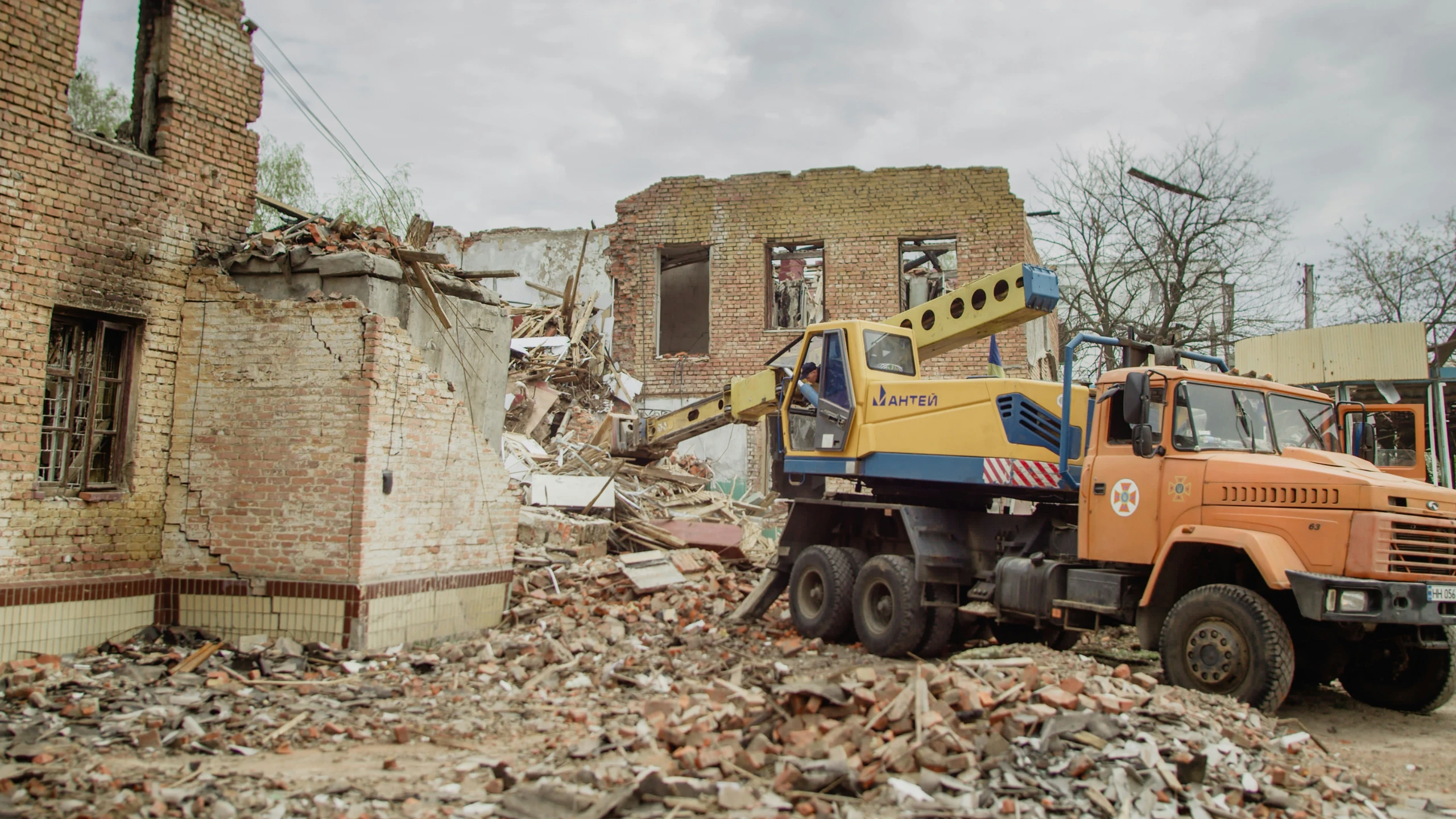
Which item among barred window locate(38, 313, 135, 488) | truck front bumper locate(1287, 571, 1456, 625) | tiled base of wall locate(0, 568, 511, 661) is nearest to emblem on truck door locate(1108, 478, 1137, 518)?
truck front bumper locate(1287, 571, 1456, 625)

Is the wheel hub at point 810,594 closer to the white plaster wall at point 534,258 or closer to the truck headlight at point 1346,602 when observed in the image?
the truck headlight at point 1346,602

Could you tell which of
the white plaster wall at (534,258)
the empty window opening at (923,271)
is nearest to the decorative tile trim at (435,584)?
the empty window opening at (923,271)

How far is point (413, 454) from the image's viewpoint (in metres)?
9.55

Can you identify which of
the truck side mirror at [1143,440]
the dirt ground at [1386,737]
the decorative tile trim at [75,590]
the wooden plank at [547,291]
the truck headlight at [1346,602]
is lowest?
the dirt ground at [1386,737]

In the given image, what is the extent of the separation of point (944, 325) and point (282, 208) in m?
6.68

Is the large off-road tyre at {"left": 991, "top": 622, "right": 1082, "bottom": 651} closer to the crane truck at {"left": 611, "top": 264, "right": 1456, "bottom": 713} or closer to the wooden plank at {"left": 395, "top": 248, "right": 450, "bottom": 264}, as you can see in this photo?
the crane truck at {"left": 611, "top": 264, "right": 1456, "bottom": 713}

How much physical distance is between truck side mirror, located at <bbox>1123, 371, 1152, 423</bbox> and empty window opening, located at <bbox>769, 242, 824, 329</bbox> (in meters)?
12.3

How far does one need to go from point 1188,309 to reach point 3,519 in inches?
876

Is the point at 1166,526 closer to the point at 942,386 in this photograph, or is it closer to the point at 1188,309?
the point at 942,386

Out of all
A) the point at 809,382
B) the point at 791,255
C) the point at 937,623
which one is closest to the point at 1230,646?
the point at 937,623

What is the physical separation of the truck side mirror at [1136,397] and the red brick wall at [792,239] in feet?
37.3

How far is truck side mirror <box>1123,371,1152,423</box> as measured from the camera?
24.5ft

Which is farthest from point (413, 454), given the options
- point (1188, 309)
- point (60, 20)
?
point (1188, 309)

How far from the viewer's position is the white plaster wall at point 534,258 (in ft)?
70.3
